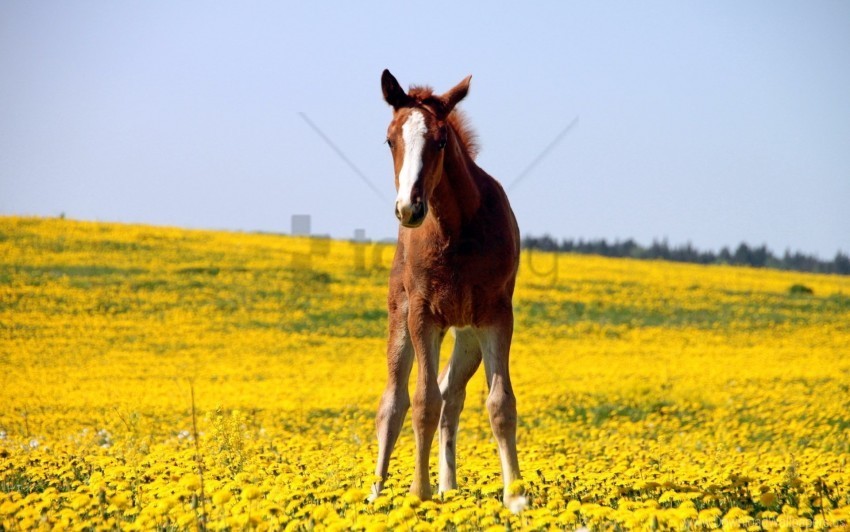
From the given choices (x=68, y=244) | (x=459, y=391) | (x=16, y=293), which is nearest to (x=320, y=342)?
(x=16, y=293)

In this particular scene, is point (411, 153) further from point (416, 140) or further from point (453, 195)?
point (453, 195)

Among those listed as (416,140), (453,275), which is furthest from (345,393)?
(416,140)

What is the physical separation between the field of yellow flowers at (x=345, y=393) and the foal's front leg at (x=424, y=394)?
0.26 metres

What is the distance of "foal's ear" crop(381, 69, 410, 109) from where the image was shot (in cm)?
700

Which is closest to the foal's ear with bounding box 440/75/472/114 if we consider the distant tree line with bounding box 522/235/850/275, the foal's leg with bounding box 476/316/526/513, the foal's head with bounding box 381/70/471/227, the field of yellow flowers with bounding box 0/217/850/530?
the foal's head with bounding box 381/70/471/227

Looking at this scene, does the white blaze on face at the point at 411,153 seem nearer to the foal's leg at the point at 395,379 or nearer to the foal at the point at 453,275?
the foal at the point at 453,275

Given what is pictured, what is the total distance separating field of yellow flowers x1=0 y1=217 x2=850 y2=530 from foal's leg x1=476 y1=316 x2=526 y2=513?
0.34m

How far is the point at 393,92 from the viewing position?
7.03 m

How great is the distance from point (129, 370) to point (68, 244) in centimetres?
2105

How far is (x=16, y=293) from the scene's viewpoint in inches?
1259

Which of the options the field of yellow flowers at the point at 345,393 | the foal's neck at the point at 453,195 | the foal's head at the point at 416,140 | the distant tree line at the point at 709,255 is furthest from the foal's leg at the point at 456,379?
the distant tree line at the point at 709,255

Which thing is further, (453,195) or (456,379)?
(456,379)

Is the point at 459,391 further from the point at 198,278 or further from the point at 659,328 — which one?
the point at 198,278

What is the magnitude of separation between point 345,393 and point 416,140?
1325cm
